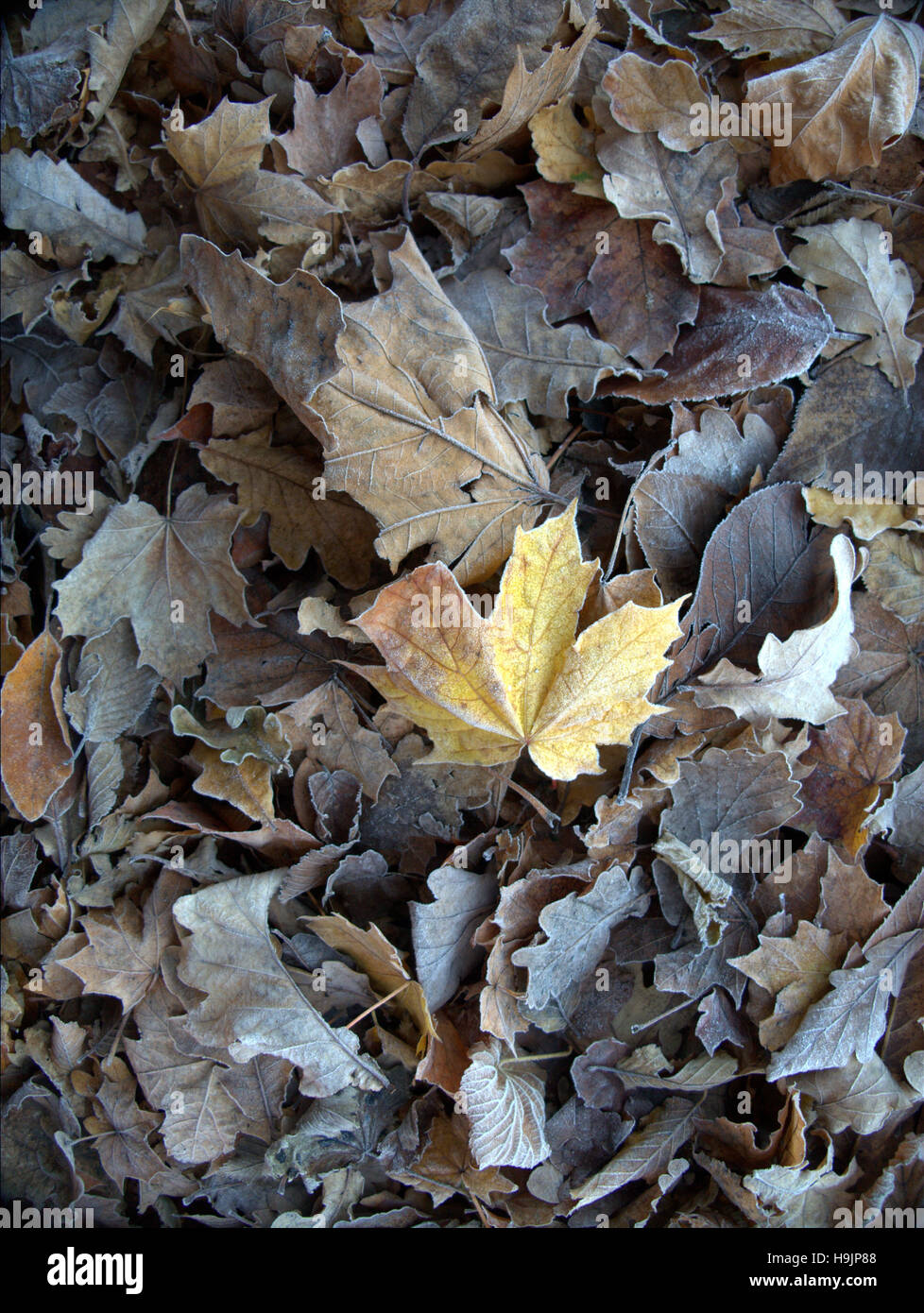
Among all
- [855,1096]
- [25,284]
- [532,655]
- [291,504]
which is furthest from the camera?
[25,284]

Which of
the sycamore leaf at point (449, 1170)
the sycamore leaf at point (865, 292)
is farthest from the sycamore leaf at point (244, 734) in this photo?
the sycamore leaf at point (865, 292)

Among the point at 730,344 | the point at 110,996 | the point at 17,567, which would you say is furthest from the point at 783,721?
the point at 17,567

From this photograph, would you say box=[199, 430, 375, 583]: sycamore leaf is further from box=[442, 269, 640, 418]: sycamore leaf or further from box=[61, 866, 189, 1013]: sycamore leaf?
box=[61, 866, 189, 1013]: sycamore leaf

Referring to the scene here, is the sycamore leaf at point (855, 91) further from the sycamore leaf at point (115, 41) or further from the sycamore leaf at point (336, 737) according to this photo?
the sycamore leaf at point (336, 737)

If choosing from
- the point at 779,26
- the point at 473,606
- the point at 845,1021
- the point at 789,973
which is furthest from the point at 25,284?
the point at 845,1021

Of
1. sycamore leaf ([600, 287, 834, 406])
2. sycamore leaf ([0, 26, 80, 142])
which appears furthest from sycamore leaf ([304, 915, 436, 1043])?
sycamore leaf ([0, 26, 80, 142])

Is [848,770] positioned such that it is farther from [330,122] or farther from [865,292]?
[330,122]

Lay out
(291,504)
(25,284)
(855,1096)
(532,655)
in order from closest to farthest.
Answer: (532,655), (855,1096), (291,504), (25,284)

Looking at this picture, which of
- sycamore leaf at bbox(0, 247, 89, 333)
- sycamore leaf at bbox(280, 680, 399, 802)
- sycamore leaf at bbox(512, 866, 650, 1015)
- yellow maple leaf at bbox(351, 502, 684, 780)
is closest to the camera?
yellow maple leaf at bbox(351, 502, 684, 780)
